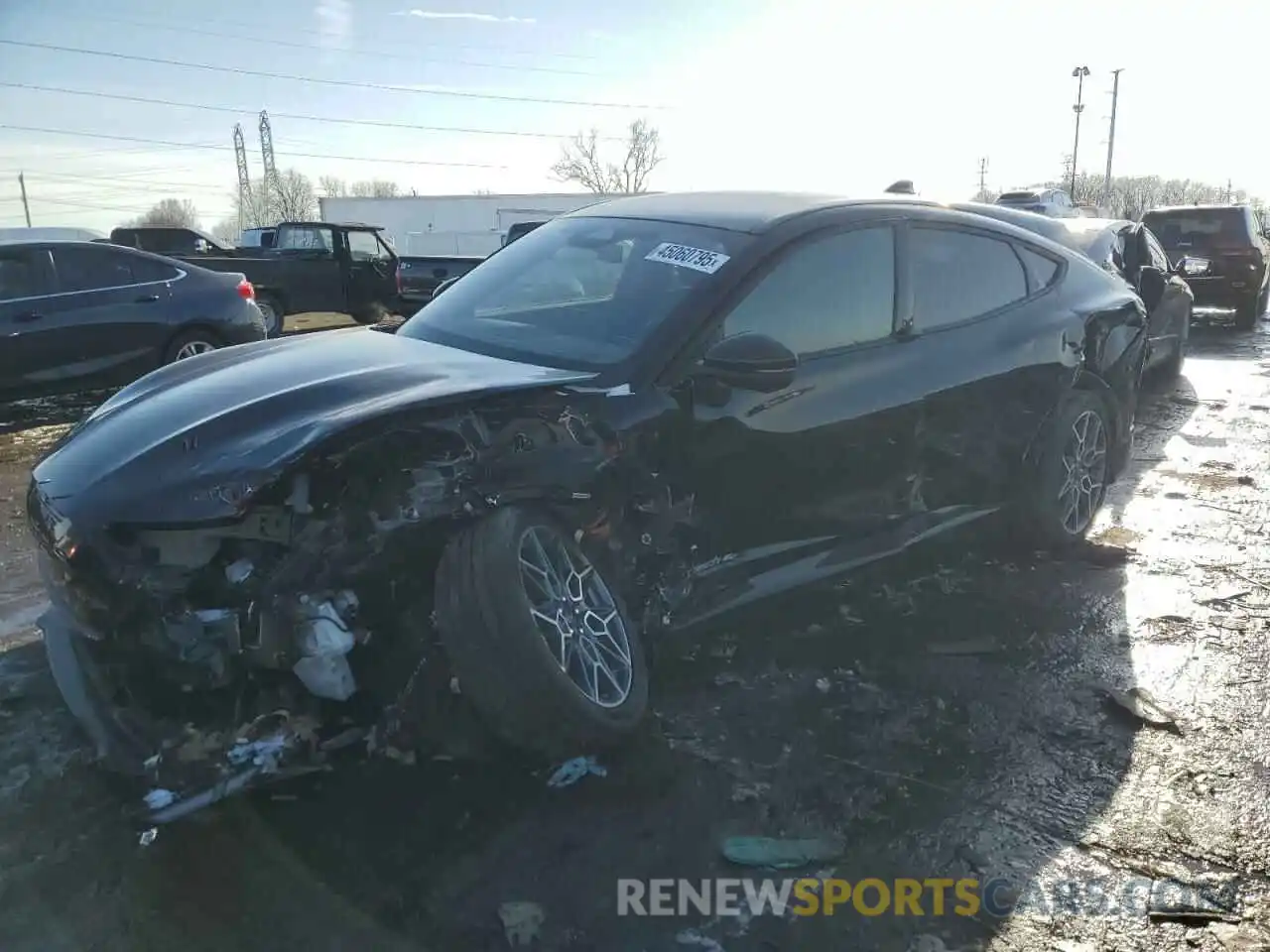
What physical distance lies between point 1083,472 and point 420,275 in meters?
12.5

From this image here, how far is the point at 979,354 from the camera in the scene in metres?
4.34

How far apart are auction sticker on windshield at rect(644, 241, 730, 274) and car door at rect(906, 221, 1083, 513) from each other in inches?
38.1

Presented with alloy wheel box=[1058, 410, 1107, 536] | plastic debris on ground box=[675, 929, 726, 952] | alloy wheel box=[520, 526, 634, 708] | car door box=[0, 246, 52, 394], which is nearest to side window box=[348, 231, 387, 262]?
car door box=[0, 246, 52, 394]

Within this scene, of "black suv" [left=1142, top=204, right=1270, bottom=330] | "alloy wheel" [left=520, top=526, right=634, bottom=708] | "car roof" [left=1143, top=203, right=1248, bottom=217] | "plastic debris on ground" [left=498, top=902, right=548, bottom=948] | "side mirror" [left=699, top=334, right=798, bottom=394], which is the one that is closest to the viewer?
"plastic debris on ground" [left=498, top=902, right=548, bottom=948]

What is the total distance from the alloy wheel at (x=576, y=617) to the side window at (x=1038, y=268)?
9.52 feet

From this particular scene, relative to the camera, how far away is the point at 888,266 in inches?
159

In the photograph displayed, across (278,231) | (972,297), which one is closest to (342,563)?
(972,297)

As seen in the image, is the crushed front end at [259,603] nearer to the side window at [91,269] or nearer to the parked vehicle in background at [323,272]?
the side window at [91,269]

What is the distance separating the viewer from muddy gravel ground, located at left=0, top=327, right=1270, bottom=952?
2.47 metres

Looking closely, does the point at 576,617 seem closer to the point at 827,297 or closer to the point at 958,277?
the point at 827,297

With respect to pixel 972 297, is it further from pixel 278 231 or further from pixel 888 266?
pixel 278 231

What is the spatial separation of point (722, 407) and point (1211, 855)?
192cm

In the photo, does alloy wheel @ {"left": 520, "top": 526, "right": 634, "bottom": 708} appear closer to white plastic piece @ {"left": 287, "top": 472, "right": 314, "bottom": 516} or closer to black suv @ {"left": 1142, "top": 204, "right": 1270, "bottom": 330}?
white plastic piece @ {"left": 287, "top": 472, "right": 314, "bottom": 516}

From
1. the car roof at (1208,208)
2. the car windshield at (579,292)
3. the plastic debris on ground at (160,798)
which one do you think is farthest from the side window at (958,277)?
the car roof at (1208,208)
